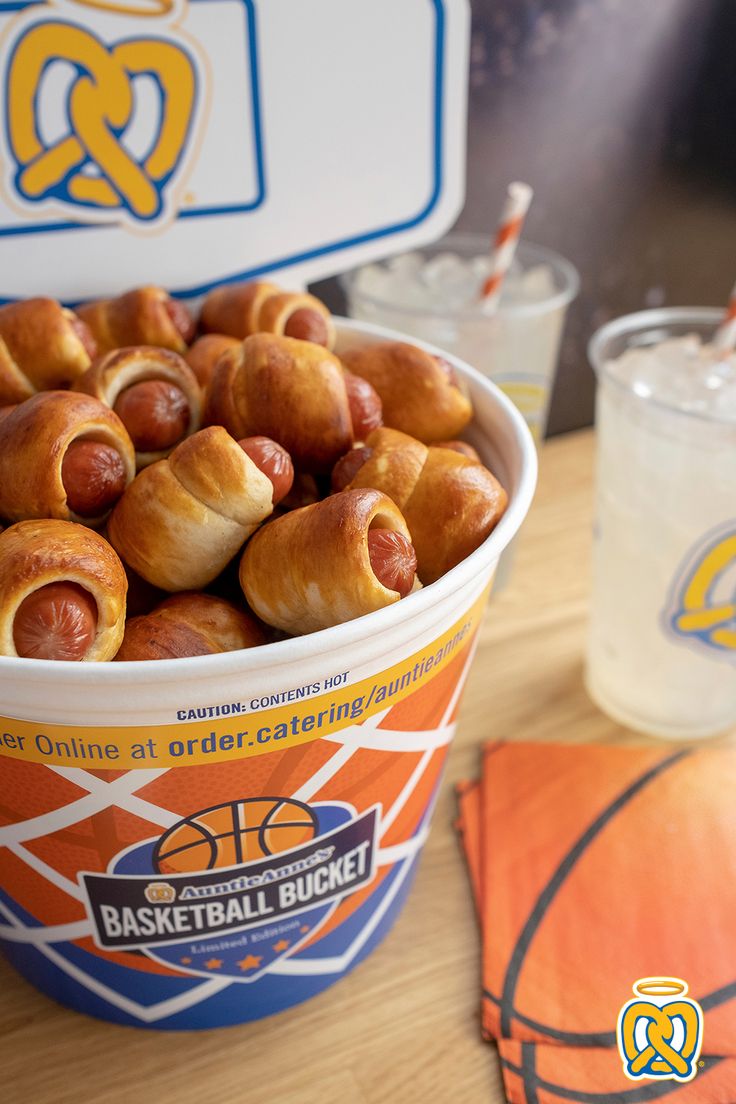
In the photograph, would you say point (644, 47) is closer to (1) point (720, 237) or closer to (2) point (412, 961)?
(1) point (720, 237)

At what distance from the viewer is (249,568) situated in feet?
1.50

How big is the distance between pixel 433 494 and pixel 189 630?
5.3 inches

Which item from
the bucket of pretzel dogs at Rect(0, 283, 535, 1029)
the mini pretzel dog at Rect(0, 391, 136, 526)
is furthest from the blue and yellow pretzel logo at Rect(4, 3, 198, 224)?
the mini pretzel dog at Rect(0, 391, 136, 526)

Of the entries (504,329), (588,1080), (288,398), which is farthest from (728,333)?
(588,1080)

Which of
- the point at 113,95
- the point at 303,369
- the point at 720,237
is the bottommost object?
the point at 720,237

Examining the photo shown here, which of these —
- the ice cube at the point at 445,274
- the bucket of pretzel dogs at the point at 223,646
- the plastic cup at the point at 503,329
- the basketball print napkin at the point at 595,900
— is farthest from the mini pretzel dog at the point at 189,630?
the ice cube at the point at 445,274

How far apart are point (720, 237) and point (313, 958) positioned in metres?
0.91

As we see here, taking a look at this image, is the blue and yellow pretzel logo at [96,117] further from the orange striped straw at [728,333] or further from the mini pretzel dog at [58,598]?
the orange striped straw at [728,333]

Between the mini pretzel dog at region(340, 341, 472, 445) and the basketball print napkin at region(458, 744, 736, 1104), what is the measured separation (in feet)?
0.91

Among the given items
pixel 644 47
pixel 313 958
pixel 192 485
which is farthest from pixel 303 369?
pixel 644 47

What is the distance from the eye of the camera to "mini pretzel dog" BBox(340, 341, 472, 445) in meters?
0.56

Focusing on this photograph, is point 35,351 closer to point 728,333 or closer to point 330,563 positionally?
point 330,563

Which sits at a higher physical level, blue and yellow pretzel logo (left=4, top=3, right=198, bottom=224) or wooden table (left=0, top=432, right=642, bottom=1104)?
blue and yellow pretzel logo (left=4, top=3, right=198, bottom=224)

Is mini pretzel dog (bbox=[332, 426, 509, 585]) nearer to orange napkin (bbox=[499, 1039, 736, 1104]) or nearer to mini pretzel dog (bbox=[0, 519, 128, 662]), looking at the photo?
mini pretzel dog (bbox=[0, 519, 128, 662])
